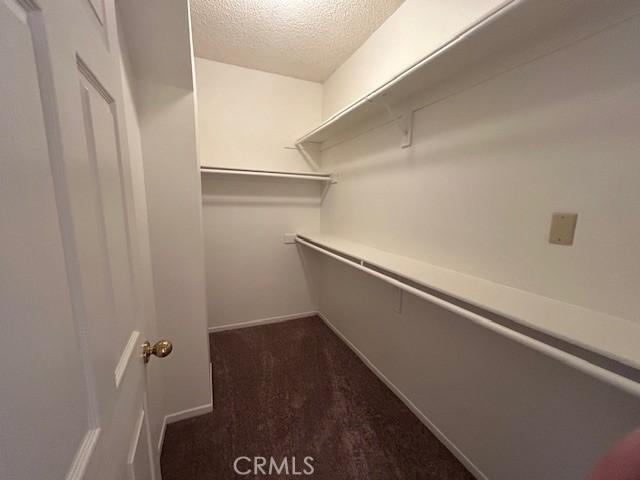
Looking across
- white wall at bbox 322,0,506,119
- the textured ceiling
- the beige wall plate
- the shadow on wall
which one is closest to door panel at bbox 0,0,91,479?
white wall at bbox 322,0,506,119

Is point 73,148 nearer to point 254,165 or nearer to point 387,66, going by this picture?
point 387,66

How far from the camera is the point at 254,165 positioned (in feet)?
7.98

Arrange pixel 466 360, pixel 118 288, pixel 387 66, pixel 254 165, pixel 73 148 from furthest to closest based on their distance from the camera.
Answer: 1. pixel 254 165
2. pixel 387 66
3. pixel 466 360
4. pixel 118 288
5. pixel 73 148

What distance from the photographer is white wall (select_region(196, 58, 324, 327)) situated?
226cm

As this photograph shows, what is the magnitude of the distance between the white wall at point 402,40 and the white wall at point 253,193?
1.91 ft

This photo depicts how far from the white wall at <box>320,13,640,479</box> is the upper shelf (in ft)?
0.15

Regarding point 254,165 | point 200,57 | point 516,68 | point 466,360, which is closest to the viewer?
point 516,68

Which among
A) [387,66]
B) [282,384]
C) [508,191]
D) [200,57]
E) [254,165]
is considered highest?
[200,57]

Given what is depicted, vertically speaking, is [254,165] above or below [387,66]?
below

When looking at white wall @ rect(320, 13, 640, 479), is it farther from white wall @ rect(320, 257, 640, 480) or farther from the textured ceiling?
the textured ceiling

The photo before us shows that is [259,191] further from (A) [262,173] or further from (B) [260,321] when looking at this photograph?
(B) [260,321]

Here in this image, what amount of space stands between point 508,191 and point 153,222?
1.71 metres

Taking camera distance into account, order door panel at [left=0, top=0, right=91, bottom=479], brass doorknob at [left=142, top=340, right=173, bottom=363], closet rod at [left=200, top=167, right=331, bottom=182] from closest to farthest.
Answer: door panel at [left=0, top=0, right=91, bottom=479]
brass doorknob at [left=142, top=340, right=173, bottom=363]
closet rod at [left=200, top=167, right=331, bottom=182]

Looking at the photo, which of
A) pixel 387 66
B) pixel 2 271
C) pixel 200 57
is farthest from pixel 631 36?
pixel 200 57
